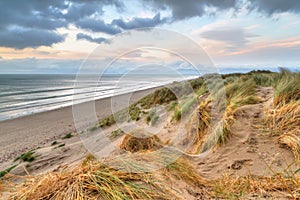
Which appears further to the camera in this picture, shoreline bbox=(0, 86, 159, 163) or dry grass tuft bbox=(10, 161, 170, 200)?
shoreline bbox=(0, 86, 159, 163)

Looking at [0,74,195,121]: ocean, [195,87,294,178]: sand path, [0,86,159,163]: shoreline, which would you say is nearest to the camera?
[195,87,294,178]: sand path

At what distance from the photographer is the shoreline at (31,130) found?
9398 mm

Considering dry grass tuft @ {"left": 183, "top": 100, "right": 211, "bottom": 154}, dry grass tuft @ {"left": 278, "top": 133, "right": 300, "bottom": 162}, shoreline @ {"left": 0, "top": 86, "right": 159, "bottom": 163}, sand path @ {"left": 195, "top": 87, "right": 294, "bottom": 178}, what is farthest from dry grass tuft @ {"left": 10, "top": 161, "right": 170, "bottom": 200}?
shoreline @ {"left": 0, "top": 86, "right": 159, "bottom": 163}

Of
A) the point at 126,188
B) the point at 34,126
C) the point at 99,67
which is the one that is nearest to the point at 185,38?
the point at 99,67

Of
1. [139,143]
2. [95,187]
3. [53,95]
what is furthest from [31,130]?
[53,95]

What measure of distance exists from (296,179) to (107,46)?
3.48 metres

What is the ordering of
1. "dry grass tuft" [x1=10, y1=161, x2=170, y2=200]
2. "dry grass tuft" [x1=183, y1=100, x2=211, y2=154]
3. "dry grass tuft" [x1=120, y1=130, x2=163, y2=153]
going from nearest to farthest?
"dry grass tuft" [x1=10, y1=161, x2=170, y2=200] → "dry grass tuft" [x1=120, y1=130, x2=163, y2=153] → "dry grass tuft" [x1=183, y1=100, x2=211, y2=154]

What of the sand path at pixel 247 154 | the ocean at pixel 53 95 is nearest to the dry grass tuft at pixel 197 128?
the sand path at pixel 247 154

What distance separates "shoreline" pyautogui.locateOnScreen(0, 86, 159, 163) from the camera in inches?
370

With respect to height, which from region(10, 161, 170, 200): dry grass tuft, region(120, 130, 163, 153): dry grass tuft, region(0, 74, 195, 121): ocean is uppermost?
region(10, 161, 170, 200): dry grass tuft

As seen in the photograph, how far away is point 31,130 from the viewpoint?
1276 cm

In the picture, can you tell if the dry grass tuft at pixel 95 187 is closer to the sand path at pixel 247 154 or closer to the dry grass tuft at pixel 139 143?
the sand path at pixel 247 154

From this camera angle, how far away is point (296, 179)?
2330 mm

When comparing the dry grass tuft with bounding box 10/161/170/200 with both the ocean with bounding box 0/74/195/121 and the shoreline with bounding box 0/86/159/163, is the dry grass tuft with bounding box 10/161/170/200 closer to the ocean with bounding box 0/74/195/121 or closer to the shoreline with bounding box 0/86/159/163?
the ocean with bounding box 0/74/195/121
